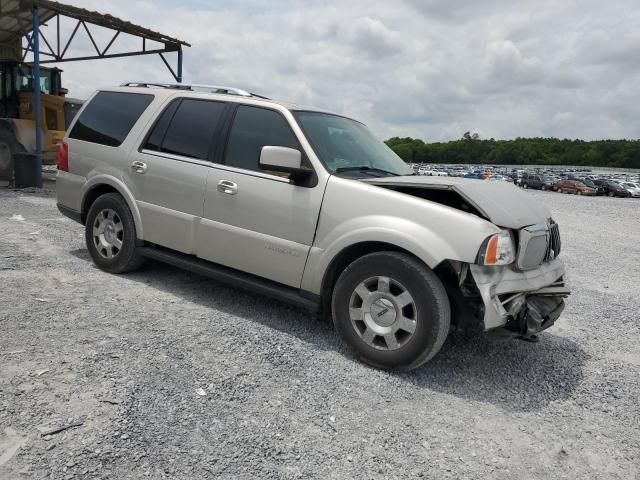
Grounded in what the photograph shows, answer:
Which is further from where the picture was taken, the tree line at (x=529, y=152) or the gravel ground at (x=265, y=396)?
the tree line at (x=529, y=152)

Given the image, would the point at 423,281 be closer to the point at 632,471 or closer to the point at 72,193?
the point at 632,471

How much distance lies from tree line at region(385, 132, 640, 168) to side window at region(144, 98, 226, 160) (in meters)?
132

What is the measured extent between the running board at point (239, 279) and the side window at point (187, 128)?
0.94 m

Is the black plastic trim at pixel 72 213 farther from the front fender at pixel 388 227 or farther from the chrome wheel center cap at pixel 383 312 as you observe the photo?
the chrome wheel center cap at pixel 383 312

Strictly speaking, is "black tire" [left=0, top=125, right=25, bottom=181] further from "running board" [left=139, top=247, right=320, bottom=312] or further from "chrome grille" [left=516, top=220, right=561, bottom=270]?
"chrome grille" [left=516, top=220, right=561, bottom=270]

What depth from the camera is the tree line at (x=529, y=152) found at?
137 m

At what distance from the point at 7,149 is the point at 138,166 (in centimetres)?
1013

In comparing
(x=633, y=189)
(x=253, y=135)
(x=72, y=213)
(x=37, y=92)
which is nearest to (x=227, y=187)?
(x=253, y=135)

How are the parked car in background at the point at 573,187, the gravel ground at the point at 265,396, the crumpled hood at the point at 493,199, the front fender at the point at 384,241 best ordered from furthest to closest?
the parked car in background at the point at 573,187, the crumpled hood at the point at 493,199, the front fender at the point at 384,241, the gravel ground at the point at 265,396

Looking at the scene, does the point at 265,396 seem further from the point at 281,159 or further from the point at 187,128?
the point at 187,128

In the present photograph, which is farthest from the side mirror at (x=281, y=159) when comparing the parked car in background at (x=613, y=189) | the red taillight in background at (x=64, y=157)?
the parked car in background at (x=613, y=189)

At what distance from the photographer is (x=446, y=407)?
3254mm

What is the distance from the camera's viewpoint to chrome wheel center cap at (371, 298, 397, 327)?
3.54 m

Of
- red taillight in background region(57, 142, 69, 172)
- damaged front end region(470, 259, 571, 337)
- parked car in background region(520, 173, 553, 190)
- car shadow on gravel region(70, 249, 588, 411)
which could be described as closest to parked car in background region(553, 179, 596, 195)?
parked car in background region(520, 173, 553, 190)
